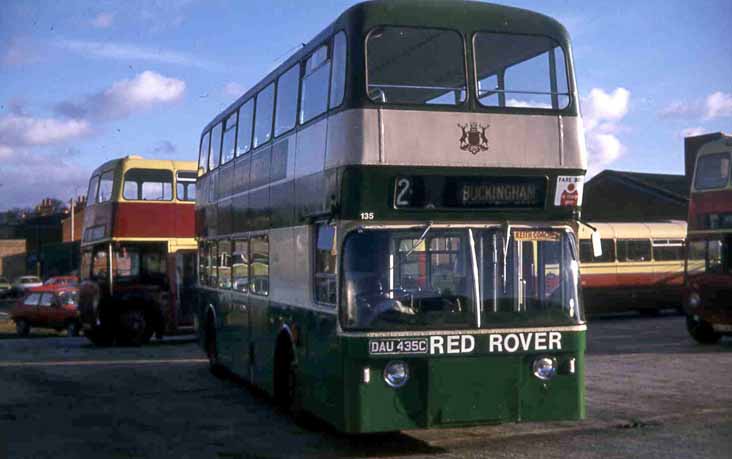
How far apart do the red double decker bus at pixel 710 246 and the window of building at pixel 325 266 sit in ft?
43.6

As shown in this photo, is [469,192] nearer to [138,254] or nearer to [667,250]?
[138,254]

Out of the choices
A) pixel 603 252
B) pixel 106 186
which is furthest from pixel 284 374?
pixel 603 252

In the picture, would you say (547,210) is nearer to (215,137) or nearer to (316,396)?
(316,396)

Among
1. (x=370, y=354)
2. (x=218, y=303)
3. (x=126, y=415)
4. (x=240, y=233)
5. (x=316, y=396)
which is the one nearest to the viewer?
(x=370, y=354)

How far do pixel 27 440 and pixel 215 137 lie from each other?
23.5 ft

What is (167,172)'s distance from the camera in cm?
2544

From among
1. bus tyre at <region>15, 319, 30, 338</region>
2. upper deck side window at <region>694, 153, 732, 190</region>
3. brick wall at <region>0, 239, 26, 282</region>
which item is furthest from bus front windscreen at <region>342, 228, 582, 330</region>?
brick wall at <region>0, 239, 26, 282</region>

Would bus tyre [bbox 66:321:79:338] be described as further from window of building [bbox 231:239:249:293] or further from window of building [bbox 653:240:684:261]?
window of building [bbox 653:240:684:261]

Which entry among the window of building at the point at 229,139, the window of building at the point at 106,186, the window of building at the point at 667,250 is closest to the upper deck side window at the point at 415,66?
the window of building at the point at 229,139

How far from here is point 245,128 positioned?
14.3 meters

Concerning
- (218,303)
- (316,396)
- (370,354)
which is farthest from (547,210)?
(218,303)

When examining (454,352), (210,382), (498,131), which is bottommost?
(210,382)

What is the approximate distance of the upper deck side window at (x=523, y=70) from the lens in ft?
31.9

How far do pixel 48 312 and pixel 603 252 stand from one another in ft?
58.7
